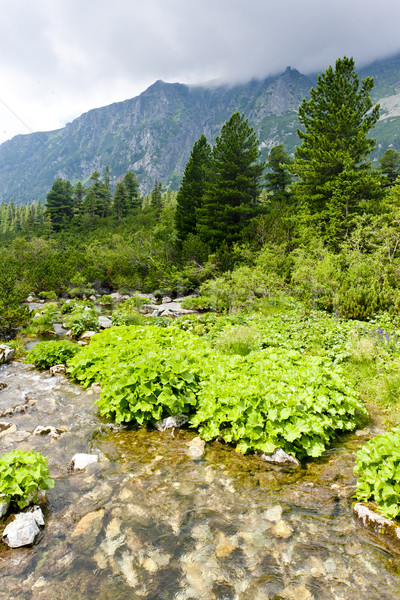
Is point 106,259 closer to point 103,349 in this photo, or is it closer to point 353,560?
point 103,349

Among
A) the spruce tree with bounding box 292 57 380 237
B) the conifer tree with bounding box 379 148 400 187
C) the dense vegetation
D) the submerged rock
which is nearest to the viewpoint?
the submerged rock

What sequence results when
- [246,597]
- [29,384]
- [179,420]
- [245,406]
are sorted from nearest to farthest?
[246,597] → [245,406] → [179,420] → [29,384]

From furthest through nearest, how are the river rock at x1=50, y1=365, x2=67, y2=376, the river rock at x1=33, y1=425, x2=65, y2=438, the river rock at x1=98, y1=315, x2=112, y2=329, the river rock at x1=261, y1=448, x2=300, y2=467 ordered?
the river rock at x1=98, y1=315, x2=112, y2=329 < the river rock at x1=50, y1=365, x2=67, y2=376 < the river rock at x1=33, y1=425, x2=65, y2=438 < the river rock at x1=261, y1=448, x2=300, y2=467

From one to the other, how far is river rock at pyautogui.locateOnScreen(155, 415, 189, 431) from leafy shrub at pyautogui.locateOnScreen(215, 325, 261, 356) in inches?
113

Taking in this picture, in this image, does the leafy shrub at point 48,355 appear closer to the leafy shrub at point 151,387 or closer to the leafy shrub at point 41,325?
the leafy shrub at point 151,387

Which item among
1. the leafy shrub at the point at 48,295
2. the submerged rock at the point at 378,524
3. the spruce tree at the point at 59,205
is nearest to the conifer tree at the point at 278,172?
the leafy shrub at the point at 48,295

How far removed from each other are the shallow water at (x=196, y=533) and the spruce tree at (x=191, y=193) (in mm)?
28901

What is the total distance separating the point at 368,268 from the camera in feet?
37.7

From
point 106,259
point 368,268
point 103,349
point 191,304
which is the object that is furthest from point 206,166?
point 103,349

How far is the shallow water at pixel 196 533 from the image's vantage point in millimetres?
2541

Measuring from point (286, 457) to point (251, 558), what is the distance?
153 cm

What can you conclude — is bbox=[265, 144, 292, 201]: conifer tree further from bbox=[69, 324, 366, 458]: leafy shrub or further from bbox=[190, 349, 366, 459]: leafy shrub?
bbox=[190, 349, 366, 459]: leafy shrub

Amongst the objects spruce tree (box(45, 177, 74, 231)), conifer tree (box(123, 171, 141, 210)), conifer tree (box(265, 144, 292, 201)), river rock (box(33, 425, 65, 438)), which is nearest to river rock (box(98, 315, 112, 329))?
river rock (box(33, 425, 65, 438))

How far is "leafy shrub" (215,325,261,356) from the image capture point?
7966mm
